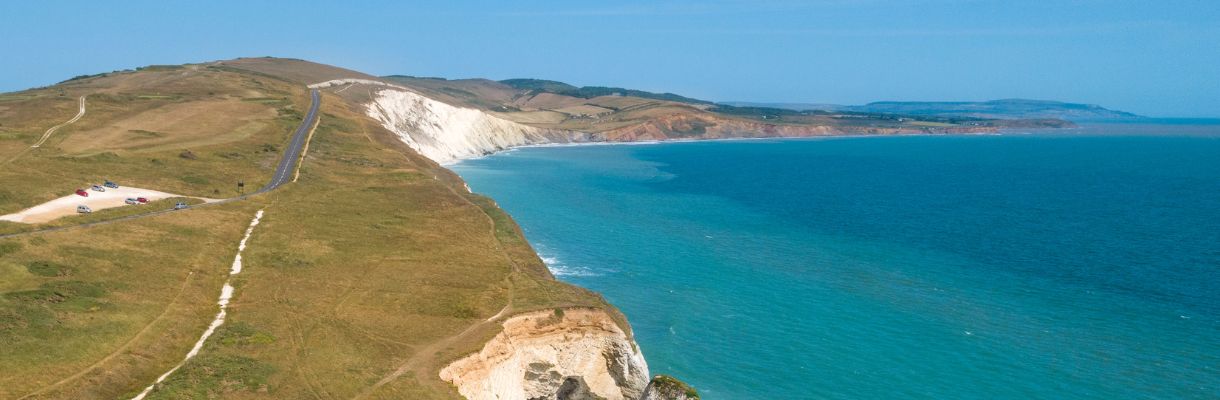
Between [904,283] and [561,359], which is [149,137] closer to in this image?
[561,359]

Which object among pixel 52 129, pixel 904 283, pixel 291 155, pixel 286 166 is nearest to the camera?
pixel 904 283

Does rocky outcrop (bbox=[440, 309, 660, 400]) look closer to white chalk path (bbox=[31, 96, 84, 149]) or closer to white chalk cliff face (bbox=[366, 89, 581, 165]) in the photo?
white chalk path (bbox=[31, 96, 84, 149])

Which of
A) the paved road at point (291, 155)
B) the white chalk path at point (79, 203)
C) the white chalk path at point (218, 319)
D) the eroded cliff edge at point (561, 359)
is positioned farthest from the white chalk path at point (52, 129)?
the eroded cliff edge at point (561, 359)

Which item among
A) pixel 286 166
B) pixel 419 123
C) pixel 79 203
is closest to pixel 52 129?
pixel 286 166

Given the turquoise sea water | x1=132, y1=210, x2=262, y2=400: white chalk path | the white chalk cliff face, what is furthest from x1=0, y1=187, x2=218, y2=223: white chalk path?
the white chalk cliff face

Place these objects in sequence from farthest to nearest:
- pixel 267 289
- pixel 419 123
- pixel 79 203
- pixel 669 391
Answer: pixel 419 123 < pixel 79 203 < pixel 267 289 < pixel 669 391

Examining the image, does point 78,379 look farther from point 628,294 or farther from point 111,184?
point 111,184
